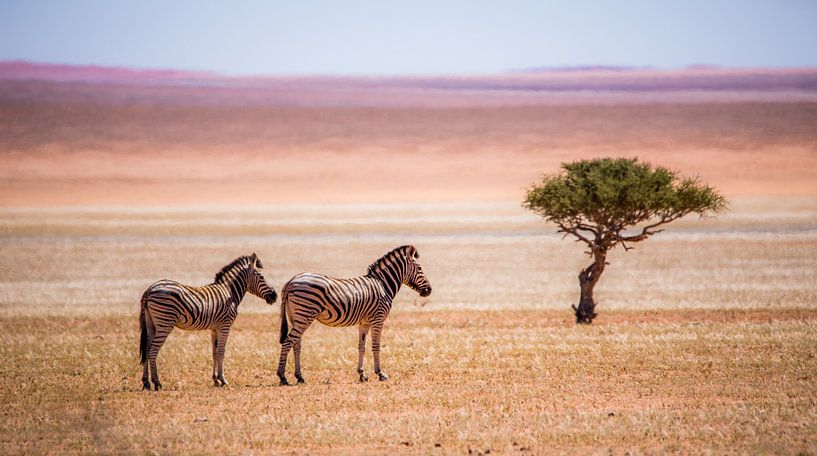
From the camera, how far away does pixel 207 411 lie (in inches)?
607

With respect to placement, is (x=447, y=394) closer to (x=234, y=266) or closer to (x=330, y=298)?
(x=330, y=298)

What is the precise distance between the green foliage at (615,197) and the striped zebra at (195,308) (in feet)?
39.2

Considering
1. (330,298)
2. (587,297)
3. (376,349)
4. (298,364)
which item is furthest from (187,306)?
(587,297)

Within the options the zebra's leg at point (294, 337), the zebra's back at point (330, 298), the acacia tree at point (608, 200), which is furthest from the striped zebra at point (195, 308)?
the acacia tree at point (608, 200)

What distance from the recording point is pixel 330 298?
1731 cm

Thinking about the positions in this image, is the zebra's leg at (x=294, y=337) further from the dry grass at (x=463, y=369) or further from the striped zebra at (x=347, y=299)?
the dry grass at (x=463, y=369)

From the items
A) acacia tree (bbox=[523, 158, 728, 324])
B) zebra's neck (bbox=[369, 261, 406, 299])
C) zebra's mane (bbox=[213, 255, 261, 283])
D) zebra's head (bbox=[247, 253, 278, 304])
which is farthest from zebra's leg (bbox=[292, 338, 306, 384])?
acacia tree (bbox=[523, 158, 728, 324])

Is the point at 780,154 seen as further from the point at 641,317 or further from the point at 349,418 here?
the point at 349,418

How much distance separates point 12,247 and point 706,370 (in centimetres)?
4707

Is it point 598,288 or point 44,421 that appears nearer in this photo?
point 44,421

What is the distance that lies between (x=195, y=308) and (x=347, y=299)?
105 inches

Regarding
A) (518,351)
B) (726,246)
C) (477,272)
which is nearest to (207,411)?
(518,351)

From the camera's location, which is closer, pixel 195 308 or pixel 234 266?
pixel 195 308

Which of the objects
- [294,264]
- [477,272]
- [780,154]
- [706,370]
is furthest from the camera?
[780,154]
